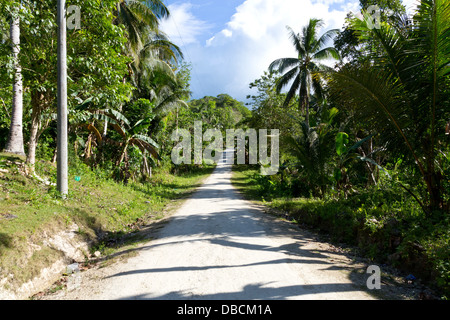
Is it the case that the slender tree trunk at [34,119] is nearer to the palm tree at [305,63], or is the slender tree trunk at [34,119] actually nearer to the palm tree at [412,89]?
the palm tree at [412,89]

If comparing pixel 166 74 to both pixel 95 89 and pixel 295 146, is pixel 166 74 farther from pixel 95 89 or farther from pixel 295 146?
pixel 295 146

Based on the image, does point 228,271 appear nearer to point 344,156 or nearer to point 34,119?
point 344,156

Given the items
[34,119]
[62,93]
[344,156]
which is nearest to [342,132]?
[344,156]

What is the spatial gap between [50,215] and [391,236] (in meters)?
6.77

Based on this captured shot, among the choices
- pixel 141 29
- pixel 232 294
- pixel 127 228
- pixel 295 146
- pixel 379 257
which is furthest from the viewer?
pixel 141 29

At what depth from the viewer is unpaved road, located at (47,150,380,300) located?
339cm

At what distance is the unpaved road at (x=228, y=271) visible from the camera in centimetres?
339

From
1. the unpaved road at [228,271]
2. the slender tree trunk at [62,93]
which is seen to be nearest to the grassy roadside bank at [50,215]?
the slender tree trunk at [62,93]

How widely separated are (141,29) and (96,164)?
8.23 meters

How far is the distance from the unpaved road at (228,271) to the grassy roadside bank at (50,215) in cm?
83

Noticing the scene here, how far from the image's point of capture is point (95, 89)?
7.69 metres

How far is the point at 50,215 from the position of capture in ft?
17.5
